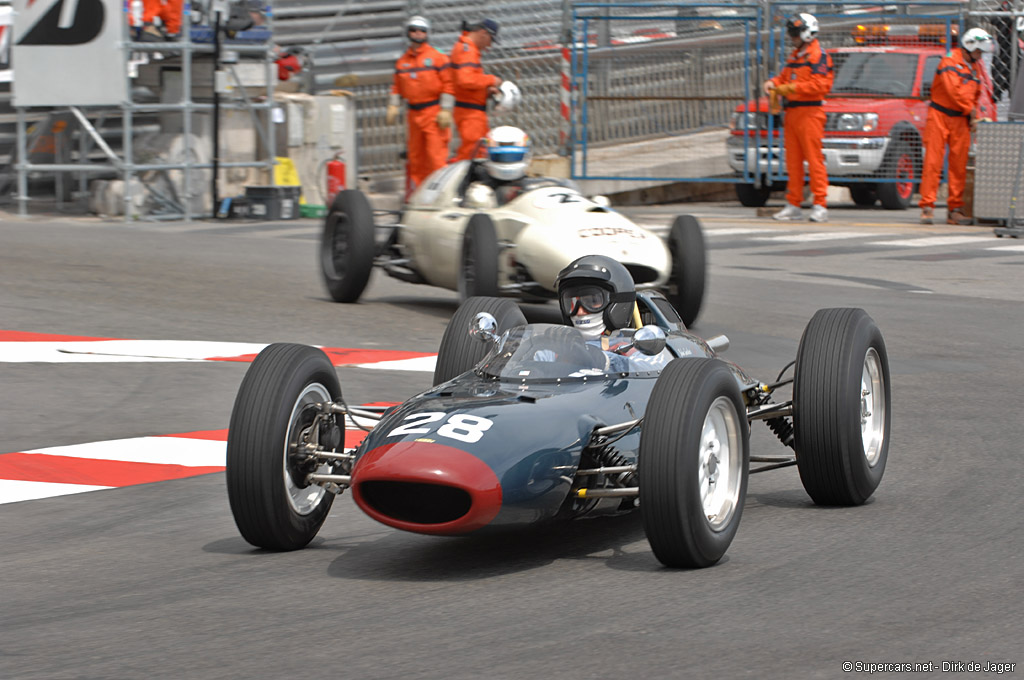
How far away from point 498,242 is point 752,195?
11.7 m

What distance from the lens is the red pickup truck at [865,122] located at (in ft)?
66.9

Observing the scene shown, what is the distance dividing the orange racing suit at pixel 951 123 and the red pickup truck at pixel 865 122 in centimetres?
83

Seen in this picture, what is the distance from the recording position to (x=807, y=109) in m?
19.2

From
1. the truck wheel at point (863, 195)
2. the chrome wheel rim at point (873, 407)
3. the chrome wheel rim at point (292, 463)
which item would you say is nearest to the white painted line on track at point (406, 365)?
the chrome wheel rim at point (873, 407)

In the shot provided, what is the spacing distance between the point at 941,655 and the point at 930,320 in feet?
27.7

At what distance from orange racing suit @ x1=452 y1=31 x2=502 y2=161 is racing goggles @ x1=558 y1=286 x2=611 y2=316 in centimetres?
1275

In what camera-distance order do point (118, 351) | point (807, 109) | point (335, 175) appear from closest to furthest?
point (118, 351), point (807, 109), point (335, 175)

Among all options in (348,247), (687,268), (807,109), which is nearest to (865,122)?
(807,109)

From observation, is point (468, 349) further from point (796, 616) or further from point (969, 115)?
point (969, 115)

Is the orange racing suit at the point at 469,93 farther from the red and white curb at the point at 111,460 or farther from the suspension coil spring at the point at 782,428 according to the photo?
the suspension coil spring at the point at 782,428

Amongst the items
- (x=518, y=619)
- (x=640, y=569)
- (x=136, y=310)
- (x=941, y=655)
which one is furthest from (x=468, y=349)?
(x=136, y=310)

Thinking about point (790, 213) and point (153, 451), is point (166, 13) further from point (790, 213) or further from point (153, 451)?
point (153, 451)

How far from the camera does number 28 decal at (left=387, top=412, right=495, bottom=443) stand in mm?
5320

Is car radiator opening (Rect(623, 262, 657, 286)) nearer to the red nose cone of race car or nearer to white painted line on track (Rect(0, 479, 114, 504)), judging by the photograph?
white painted line on track (Rect(0, 479, 114, 504))
